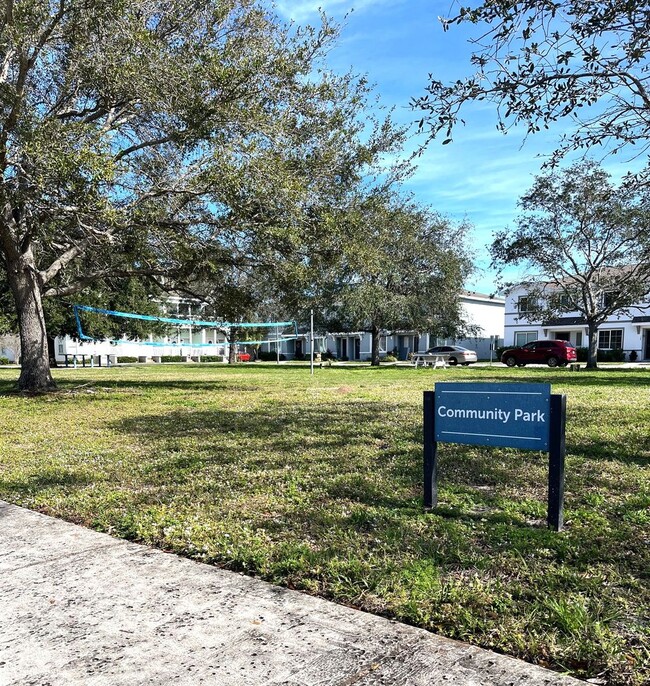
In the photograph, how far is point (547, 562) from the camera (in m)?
3.65

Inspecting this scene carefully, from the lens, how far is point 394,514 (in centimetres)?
460

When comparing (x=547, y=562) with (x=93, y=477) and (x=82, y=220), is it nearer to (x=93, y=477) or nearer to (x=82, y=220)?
(x=93, y=477)

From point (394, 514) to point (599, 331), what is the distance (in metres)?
47.7

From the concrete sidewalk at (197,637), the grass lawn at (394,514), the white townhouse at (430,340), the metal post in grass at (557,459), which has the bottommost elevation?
the concrete sidewalk at (197,637)

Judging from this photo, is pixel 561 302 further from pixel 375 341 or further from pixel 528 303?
pixel 375 341

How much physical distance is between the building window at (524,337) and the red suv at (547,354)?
59.6ft

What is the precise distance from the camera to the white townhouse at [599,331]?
145 ft

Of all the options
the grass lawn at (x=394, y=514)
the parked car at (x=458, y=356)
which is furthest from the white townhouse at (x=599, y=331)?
the grass lawn at (x=394, y=514)

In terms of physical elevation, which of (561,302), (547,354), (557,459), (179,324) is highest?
(561,302)

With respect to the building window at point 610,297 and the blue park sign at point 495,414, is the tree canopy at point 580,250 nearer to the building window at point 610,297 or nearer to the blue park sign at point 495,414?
the building window at point 610,297

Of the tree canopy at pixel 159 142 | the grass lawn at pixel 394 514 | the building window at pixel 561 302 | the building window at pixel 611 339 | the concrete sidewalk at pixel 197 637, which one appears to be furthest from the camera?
the building window at pixel 611 339

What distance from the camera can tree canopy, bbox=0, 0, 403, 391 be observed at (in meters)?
9.71

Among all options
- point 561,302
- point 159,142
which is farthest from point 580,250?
point 159,142

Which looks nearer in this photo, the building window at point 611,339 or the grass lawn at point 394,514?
the grass lawn at point 394,514
